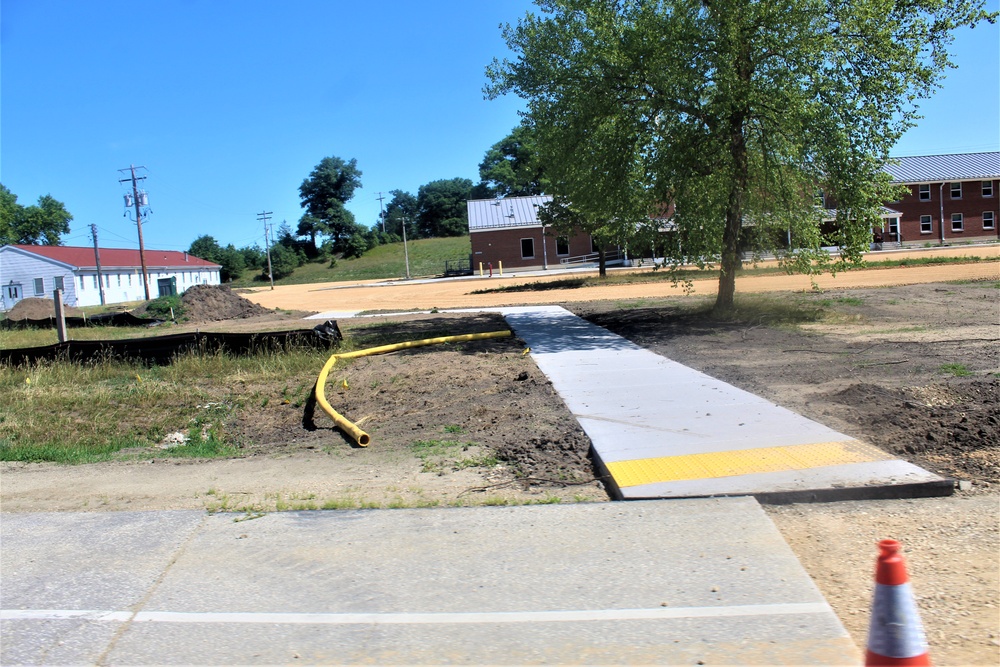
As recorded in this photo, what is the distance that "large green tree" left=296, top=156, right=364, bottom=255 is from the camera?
4596 inches

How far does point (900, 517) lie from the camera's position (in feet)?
17.3

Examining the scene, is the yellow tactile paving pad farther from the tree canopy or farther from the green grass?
the tree canopy

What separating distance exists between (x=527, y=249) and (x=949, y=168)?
37980mm

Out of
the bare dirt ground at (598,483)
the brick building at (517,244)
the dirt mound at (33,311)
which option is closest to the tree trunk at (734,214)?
the bare dirt ground at (598,483)

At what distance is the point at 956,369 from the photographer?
992 cm

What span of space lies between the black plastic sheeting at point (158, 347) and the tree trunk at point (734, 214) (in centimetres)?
990

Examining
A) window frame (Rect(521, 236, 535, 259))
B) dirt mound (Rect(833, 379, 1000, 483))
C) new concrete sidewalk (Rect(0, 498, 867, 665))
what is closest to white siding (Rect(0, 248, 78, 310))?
window frame (Rect(521, 236, 535, 259))

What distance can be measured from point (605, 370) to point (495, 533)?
6931 mm

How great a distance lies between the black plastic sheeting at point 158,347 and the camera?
46.9ft

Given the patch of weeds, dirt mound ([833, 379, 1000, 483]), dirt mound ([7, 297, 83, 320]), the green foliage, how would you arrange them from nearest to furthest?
dirt mound ([833, 379, 1000, 483])
the patch of weeds
dirt mound ([7, 297, 83, 320])
the green foliage

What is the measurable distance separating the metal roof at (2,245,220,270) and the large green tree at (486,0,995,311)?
6044cm

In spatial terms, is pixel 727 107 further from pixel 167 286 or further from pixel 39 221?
pixel 39 221

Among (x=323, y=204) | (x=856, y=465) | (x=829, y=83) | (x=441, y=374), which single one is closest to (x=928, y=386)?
(x=856, y=465)

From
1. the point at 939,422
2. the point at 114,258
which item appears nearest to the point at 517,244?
the point at 114,258
